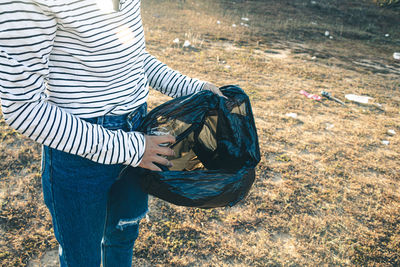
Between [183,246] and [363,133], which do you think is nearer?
[183,246]

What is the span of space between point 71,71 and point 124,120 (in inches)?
10.0

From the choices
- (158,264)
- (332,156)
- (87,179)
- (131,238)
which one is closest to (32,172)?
(158,264)

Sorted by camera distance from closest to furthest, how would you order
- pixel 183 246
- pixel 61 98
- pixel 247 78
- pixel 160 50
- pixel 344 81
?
pixel 61 98 → pixel 183 246 → pixel 247 78 → pixel 344 81 → pixel 160 50

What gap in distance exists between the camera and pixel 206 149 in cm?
137

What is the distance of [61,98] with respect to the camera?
0.88 m

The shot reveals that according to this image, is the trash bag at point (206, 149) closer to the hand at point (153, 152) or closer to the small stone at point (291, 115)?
the hand at point (153, 152)

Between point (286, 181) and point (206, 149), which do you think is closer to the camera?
point (206, 149)

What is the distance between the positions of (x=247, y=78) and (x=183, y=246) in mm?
3568

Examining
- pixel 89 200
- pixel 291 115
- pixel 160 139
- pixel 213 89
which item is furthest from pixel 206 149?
pixel 291 115

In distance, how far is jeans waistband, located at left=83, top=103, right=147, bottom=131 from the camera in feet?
3.18

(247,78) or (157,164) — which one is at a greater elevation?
(157,164)

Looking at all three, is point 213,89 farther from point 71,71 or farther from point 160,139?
point 71,71

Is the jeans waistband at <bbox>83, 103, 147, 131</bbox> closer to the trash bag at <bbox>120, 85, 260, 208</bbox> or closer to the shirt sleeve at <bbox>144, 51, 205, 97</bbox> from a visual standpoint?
the trash bag at <bbox>120, 85, 260, 208</bbox>

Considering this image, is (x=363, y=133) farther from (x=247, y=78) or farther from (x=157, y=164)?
(x=157, y=164)
